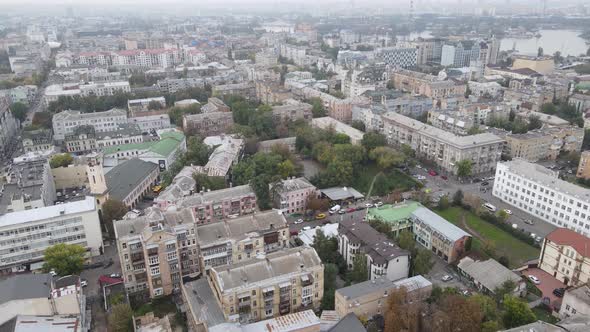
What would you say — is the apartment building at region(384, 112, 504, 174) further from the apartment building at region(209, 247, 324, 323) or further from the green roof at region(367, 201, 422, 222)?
the apartment building at region(209, 247, 324, 323)

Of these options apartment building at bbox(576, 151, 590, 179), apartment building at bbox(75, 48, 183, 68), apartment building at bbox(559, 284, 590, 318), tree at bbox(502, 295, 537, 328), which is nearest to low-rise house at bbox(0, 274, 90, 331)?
tree at bbox(502, 295, 537, 328)

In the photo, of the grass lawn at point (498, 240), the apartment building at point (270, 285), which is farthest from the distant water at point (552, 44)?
the apartment building at point (270, 285)

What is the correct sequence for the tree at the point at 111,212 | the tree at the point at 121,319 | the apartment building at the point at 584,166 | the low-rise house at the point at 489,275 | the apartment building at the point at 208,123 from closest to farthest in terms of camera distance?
1. the tree at the point at 121,319
2. the low-rise house at the point at 489,275
3. the tree at the point at 111,212
4. the apartment building at the point at 584,166
5. the apartment building at the point at 208,123

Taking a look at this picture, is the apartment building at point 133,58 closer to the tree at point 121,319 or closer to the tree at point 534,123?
→ the tree at point 534,123

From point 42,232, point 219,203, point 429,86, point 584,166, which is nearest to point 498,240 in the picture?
point 584,166

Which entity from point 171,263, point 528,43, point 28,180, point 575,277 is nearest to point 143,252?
point 171,263

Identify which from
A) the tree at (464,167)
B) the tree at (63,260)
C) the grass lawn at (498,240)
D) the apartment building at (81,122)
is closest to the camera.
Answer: the tree at (63,260)

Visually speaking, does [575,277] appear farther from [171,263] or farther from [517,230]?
[171,263]
